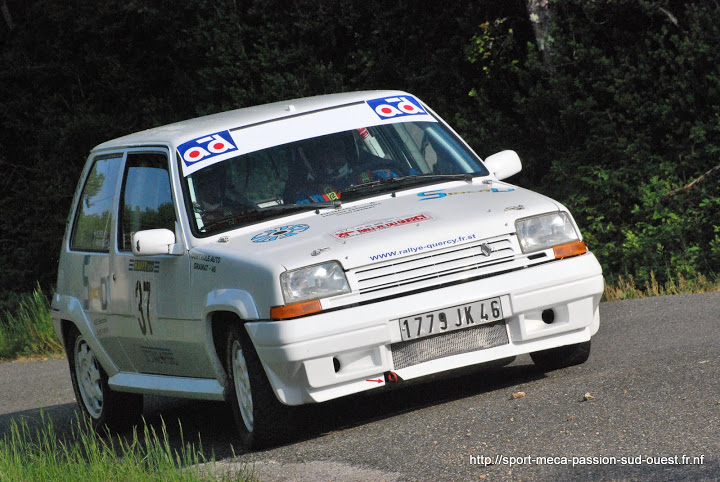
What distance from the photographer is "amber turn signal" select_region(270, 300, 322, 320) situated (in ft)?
18.5

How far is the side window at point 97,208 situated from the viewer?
7.85 m

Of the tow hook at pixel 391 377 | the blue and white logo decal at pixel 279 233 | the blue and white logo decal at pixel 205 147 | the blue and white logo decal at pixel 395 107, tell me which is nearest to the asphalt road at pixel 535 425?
the tow hook at pixel 391 377

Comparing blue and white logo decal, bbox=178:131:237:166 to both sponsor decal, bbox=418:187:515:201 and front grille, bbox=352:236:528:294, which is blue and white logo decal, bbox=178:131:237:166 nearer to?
sponsor decal, bbox=418:187:515:201

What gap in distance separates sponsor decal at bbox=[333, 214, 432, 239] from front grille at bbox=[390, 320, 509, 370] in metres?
0.61

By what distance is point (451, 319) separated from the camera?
19.2 feet

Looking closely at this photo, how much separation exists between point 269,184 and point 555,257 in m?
1.72

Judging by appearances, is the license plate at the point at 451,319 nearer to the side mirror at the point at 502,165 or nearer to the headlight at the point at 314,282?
the headlight at the point at 314,282

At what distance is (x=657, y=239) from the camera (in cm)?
1437

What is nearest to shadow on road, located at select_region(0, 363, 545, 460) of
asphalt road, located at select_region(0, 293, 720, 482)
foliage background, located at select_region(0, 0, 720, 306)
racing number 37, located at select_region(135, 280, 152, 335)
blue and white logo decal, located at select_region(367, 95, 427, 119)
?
asphalt road, located at select_region(0, 293, 720, 482)

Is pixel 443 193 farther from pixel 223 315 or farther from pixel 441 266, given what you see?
pixel 223 315

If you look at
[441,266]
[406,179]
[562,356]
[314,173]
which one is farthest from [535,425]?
[314,173]

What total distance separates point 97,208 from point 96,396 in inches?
51.4

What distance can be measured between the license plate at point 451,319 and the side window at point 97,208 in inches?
107

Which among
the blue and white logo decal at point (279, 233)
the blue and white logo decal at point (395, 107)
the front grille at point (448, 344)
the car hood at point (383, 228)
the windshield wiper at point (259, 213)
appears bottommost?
the front grille at point (448, 344)
